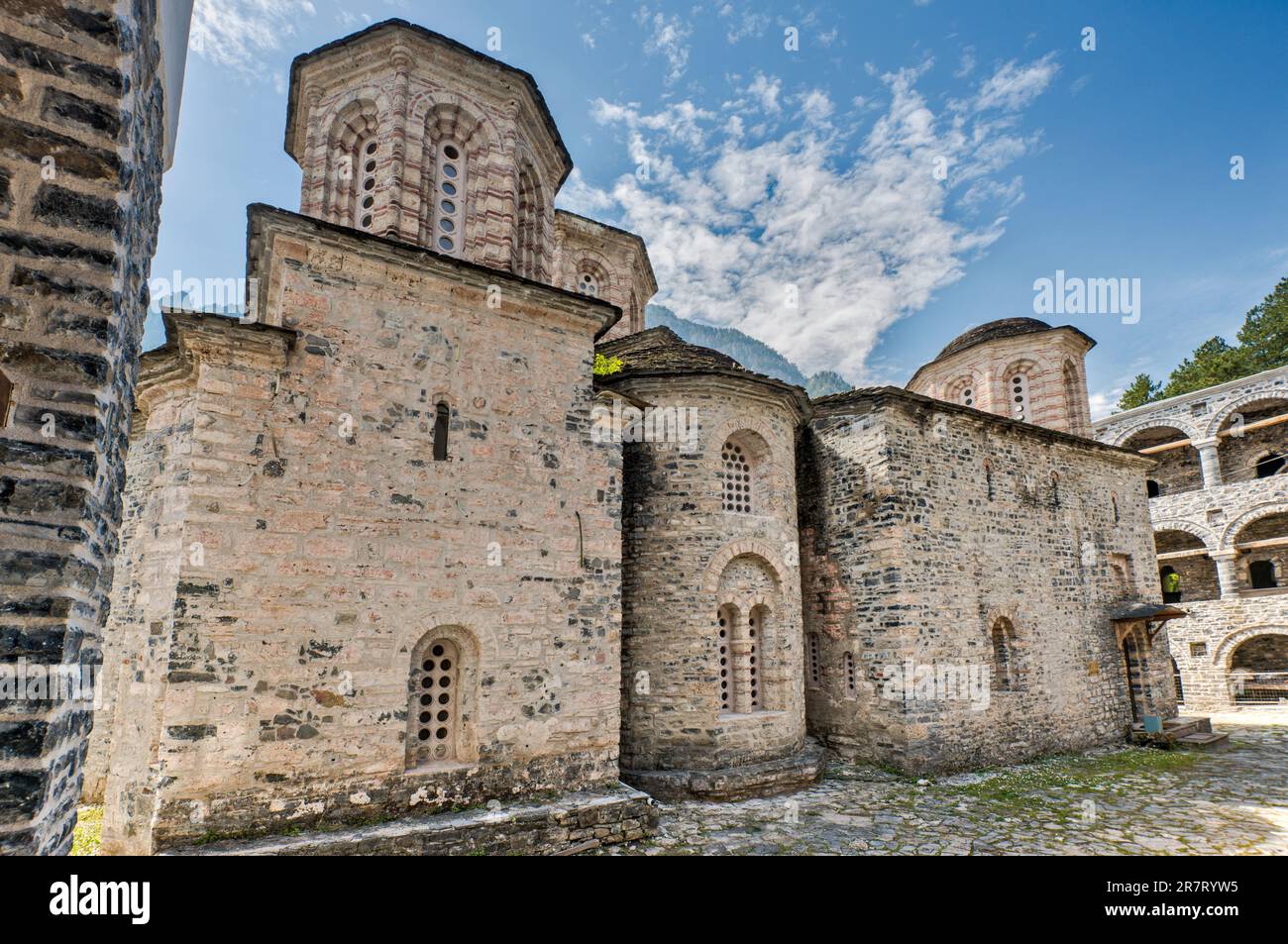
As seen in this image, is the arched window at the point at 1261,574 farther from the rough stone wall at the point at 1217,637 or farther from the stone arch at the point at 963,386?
the stone arch at the point at 963,386

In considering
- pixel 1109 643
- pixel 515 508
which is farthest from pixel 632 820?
pixel 1109 643

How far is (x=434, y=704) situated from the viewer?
23.2ft

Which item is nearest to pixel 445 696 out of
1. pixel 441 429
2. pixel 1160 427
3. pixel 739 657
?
pixel 441 429

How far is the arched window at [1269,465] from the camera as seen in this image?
21.9 m

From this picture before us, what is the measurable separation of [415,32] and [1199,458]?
1117 inches

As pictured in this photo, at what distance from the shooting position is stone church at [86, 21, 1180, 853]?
A: 6242 mm

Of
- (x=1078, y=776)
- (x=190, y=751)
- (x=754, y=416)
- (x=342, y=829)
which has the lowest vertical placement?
(x=1078, y=776)

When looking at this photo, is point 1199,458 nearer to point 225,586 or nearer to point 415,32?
point 415,32

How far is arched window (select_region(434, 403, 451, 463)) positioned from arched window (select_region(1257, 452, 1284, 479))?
89.5 feet

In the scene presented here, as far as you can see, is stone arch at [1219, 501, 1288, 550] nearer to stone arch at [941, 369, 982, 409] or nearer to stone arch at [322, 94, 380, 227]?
stone arch at [941, 369, 982, 409]

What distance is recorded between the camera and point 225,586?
20.0ft

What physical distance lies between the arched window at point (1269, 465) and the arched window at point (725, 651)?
896 inches

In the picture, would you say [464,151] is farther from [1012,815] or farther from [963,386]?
[963,386]

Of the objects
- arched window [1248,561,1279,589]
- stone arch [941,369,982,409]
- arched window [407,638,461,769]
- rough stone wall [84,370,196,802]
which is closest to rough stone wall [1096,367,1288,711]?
arched window [1248,561,1279,589]
